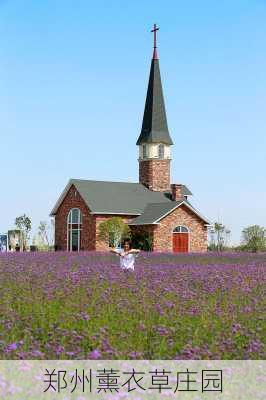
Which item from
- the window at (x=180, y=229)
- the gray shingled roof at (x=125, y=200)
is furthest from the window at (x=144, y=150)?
the window at (x=180, y=229)

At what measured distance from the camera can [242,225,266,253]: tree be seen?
157 feet

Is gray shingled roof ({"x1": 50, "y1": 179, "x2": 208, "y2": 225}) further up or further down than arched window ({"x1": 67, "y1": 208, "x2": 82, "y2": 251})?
further up

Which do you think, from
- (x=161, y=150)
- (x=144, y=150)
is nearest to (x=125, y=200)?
(x=144, y=150)

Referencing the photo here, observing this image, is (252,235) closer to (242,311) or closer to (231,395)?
(242,311)

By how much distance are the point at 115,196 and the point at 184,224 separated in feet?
16.2

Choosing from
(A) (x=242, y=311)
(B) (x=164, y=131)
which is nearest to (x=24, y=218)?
(B) (x=164, y=131)

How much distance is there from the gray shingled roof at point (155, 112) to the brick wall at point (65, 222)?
8267 millimetres

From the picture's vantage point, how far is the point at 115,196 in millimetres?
44156

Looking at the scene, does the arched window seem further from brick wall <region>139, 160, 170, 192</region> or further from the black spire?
the black spire

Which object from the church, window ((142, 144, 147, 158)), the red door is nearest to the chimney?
the church

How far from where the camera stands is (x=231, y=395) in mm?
4598

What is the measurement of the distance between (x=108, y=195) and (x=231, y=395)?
3941 centimetres

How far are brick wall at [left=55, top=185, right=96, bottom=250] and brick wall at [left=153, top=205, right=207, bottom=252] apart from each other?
4028 mm

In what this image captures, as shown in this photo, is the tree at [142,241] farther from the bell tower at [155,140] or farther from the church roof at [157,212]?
the bell tower at [155,140]
